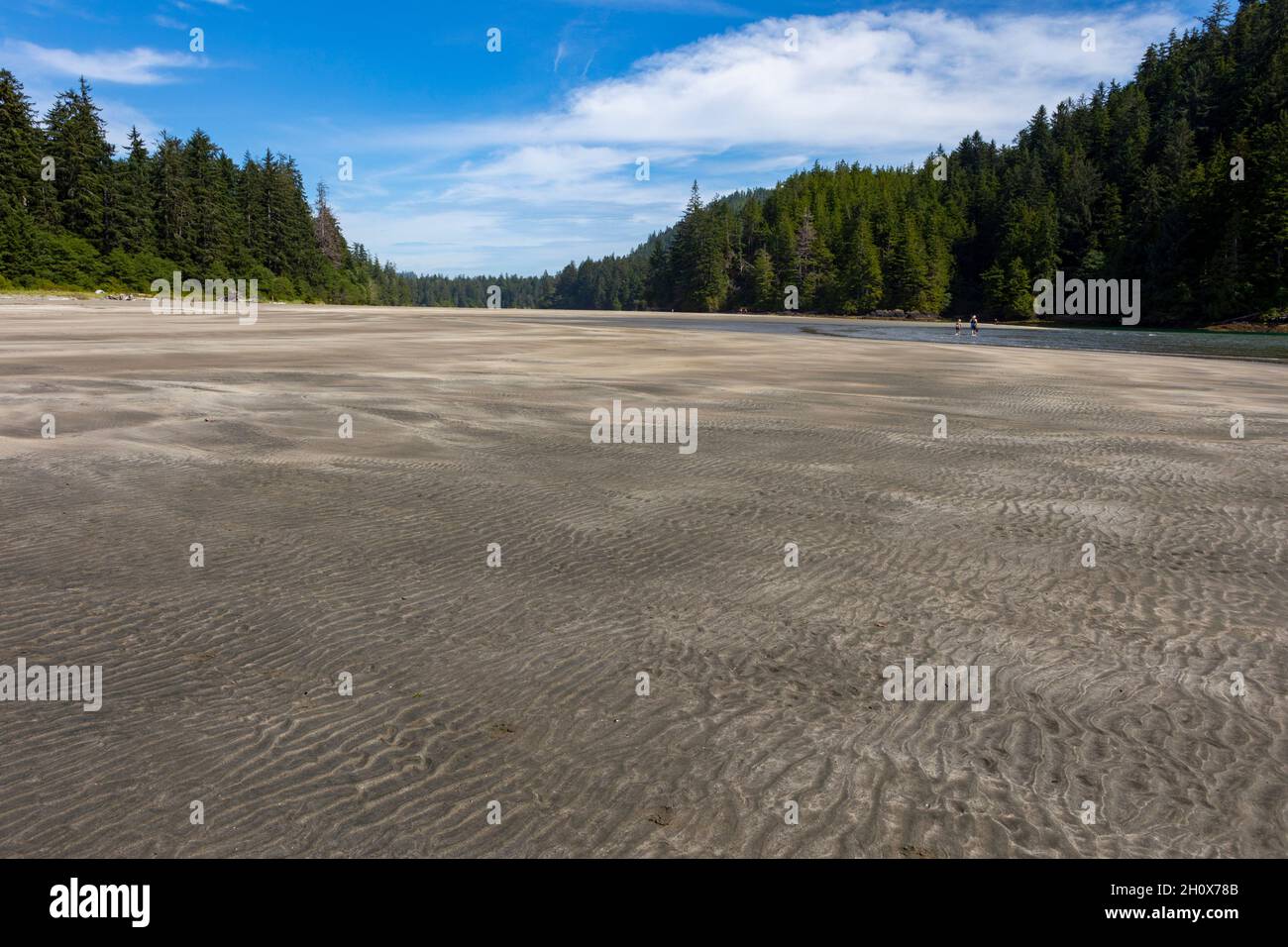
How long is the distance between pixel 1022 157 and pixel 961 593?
189 m

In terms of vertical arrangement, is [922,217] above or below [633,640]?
above

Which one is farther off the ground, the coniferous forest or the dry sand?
the coniferous forest

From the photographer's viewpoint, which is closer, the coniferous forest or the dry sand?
the dry sand

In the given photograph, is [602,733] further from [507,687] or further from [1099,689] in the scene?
[1099,689]

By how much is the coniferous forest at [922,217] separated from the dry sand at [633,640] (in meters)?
92.4

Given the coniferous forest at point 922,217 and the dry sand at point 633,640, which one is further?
the coniferous forest at point 922,217

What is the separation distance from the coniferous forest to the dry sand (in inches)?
3636

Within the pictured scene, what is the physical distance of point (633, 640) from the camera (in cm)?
657

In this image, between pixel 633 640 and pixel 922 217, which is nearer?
pixel 633 640

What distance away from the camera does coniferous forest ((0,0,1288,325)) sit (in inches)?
3622

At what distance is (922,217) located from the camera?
505 ft

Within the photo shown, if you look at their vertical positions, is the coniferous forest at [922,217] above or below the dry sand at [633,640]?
above

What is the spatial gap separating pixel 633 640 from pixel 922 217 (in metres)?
166

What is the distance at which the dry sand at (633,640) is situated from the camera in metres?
→ 4.27
